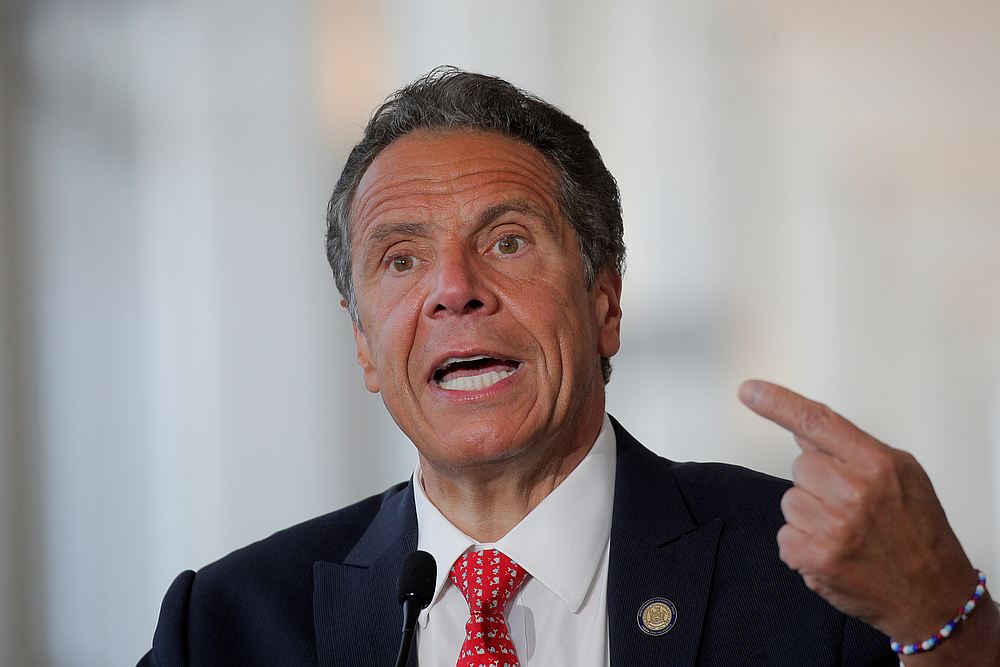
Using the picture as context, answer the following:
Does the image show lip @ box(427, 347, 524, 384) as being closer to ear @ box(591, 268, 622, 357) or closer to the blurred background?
ear @ box(591, 268, 622, 357)

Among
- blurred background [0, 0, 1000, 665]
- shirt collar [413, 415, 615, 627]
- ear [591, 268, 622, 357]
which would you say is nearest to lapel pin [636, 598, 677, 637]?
shirt collar [413, 415, 615, 627]

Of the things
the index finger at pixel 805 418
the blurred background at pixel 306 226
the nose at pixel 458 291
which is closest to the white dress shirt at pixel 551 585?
the nose at pixel 458 291

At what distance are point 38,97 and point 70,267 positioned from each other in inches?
18.6

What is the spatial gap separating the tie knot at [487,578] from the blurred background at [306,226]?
1230 millimetres

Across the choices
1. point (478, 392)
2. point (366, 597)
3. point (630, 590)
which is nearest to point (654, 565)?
point (630, 590)

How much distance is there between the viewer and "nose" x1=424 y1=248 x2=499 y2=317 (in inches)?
72.1

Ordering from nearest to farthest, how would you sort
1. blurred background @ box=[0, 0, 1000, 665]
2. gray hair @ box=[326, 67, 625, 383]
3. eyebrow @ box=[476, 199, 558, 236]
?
eyebrow @ box=[476, 199, 558, 236] → gray hair @ box=[326, 67, 625, 383] → blurred background @ box=[0, 0, 1000, 665]

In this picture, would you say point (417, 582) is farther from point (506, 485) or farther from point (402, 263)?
point (402, 263)

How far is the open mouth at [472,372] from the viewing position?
6.09 feet

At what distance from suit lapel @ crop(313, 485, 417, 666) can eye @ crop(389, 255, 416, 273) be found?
389mm

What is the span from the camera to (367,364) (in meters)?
2.12

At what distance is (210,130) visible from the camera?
327cm

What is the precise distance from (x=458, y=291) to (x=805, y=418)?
2.10ft

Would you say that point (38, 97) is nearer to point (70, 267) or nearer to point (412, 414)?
point (70, 267)
